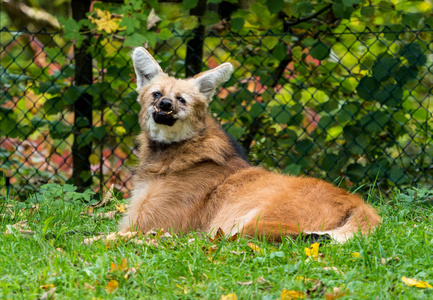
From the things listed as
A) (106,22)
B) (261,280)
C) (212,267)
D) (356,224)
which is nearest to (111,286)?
(212,267)

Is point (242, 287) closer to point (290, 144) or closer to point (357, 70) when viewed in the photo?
point (290, 144)

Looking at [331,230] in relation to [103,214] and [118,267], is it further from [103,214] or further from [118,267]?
[103,214]

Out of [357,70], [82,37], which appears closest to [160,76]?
[82,37]

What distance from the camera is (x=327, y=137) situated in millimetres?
5480

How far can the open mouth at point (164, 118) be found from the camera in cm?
380

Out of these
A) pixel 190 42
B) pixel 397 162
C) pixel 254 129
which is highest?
pixel 190 42

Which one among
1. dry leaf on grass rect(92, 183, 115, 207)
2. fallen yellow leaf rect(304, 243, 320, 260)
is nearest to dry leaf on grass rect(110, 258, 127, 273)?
fallen yellow leaf rect(304, 243, 320, 260)

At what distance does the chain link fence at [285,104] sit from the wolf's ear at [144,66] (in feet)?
2.63

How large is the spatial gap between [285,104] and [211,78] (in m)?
1.16

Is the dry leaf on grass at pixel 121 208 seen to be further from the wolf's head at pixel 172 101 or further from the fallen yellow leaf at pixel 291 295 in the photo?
the fallen yellow leaf at pixel 291 295

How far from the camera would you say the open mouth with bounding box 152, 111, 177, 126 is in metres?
3.80

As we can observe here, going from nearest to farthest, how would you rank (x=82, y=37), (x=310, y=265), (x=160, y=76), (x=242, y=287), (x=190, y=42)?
1. (x=242, y=287)
2. (x=310, y=265)
3. (x=160, y=76)
4. (x=82, y=37)
5. (x=190, y=42)

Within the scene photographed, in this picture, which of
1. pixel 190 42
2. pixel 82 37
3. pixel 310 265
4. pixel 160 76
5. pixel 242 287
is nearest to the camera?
pixel 242 287

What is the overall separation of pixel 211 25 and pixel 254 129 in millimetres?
1129
